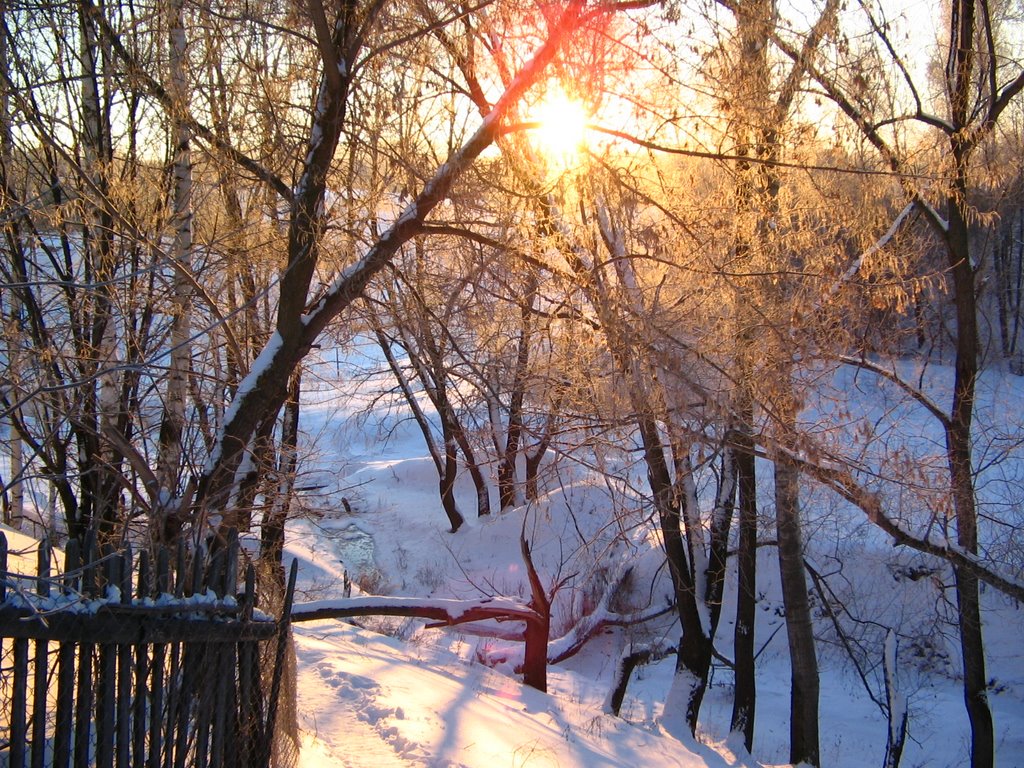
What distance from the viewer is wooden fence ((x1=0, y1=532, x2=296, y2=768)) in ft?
8.83

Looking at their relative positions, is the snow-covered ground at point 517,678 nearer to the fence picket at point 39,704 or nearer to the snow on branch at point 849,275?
the fence picket at point 39,704

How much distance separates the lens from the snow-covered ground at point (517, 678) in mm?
6316

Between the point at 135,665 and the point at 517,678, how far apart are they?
7652 mm

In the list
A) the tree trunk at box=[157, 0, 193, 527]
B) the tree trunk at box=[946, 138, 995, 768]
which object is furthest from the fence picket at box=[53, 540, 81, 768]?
the tree trunk at box=[946, 138, 995, 768]

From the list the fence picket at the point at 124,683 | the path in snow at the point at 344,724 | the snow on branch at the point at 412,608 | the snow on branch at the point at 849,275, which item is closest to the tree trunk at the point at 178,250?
the snow on branch at the point at 412,608

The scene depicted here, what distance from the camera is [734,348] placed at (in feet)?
22.1

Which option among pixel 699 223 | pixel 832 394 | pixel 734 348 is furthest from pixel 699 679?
pixel 699 223

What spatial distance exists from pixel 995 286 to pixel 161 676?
102 feet

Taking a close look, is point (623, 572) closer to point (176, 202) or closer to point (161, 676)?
point (176, 202)

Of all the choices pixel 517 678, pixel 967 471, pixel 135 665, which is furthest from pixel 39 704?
pixel 967 471

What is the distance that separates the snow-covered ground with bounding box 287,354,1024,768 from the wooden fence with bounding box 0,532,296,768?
4.03 ft

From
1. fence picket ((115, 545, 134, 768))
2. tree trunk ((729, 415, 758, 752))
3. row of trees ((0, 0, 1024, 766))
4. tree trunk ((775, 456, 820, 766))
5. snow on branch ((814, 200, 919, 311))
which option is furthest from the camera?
tree trunk ((729, 415, 758, 752))

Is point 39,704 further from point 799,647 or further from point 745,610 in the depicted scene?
point 745,610

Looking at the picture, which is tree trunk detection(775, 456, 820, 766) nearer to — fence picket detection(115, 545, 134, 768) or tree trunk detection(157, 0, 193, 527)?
tree trunk detection(157, 0, 193, 527)
